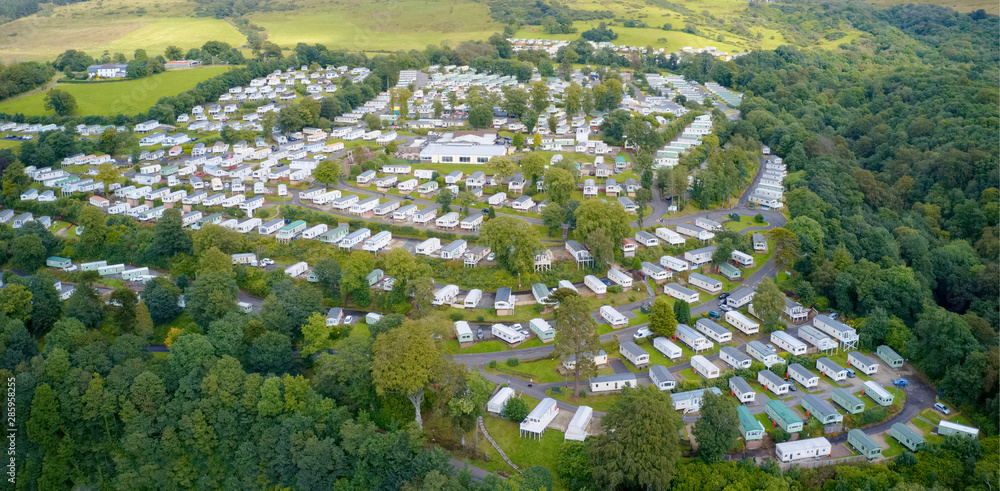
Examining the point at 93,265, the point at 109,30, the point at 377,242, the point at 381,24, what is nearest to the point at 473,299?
the point at 377,242

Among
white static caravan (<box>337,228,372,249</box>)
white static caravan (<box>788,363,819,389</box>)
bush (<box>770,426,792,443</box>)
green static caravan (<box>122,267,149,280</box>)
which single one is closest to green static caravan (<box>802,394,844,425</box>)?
white static caravan (<box>788,363,819,389</box>)

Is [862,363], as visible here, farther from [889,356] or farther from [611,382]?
[611,382]

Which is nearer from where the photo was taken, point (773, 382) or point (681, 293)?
point (773, 382)

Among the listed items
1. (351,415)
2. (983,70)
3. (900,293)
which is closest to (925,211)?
(900,293)

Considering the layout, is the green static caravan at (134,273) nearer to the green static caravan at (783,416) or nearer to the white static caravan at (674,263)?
the white static caravan at (674,263)

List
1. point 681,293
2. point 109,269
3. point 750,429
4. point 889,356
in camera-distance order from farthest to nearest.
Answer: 1. point 109,269
2. point 681,293
3. point 889,356
4. point 750,429

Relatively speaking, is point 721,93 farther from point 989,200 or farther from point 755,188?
point 989,200

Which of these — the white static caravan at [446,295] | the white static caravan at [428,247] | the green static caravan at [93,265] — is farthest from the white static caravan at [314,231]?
the green static caravan at [93,265]
